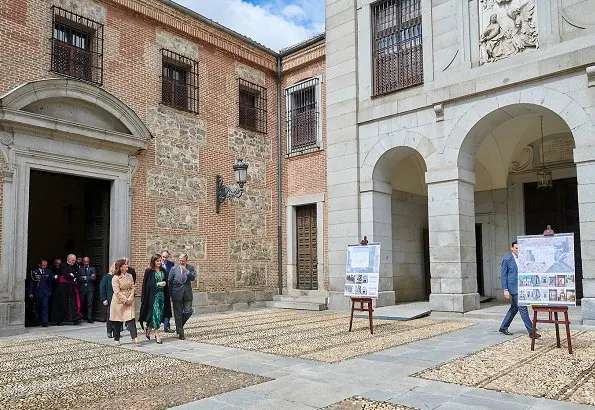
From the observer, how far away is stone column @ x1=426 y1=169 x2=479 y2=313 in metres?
11.0

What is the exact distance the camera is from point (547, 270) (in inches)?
280

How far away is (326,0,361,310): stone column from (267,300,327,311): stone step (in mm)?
279

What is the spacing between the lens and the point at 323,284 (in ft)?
Result: 45.6

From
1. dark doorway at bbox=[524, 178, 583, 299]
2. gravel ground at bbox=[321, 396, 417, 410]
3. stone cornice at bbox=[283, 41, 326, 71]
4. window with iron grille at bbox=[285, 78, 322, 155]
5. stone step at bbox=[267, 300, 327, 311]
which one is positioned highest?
stone cornice at bbox=[283, 41, 326, 71]

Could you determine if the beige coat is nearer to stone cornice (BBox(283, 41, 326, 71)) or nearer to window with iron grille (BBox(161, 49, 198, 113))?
window with iron grille (BBox(161, 49, 198, 113))

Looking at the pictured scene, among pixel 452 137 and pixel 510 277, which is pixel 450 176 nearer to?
pixel 452 137

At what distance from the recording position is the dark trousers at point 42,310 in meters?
10.7

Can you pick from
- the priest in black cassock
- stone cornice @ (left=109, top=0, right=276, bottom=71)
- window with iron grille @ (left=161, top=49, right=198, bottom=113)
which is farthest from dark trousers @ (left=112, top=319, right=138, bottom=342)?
stone cornice @ (left=109, top=0, right=276, bottom=71)

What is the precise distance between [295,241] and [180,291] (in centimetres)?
649

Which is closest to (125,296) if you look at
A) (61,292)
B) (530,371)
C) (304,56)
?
(61,292)

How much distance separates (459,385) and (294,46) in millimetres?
11804

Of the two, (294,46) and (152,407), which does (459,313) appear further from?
(294,46)

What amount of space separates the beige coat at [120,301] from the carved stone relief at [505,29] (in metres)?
8.39

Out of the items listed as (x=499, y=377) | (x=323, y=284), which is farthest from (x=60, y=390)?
(x=323, y=284)
